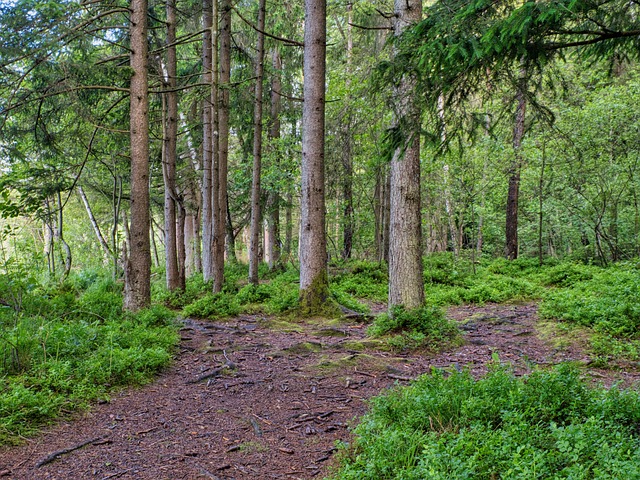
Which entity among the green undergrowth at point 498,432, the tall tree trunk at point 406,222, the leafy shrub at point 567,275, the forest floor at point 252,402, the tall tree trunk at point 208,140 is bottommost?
the forest floor at point 252,402

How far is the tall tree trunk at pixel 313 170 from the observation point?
8609 mm

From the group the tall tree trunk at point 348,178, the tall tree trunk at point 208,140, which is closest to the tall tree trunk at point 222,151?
the tall tree trunk at point 208,140

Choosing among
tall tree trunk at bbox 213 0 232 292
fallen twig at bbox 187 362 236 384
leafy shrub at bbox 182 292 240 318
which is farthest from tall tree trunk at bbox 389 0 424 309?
tall tree trunk at bbox 213 0 232 292

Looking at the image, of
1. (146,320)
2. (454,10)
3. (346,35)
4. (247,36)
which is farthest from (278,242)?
(454,10)

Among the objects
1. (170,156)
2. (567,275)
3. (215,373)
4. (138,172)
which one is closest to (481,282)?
(567,275)

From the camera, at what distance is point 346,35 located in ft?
61.3

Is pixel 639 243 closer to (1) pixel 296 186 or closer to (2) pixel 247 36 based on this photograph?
(1) pixel 296 186

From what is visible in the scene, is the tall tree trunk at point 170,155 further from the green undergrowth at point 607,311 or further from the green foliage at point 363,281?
the green undergrowth at point 607,311

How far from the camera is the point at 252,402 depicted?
16.0 feet

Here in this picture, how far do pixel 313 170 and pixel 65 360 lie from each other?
213 inches

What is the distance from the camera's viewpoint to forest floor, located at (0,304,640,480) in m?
3.50

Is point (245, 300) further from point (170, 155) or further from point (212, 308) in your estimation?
point (170, 155)

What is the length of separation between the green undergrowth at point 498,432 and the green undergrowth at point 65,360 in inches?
117

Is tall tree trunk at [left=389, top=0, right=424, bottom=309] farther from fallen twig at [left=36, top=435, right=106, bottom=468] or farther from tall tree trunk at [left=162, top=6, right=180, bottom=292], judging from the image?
tall tree trunk at [left=162, top=6, right=180, bottom=292]
